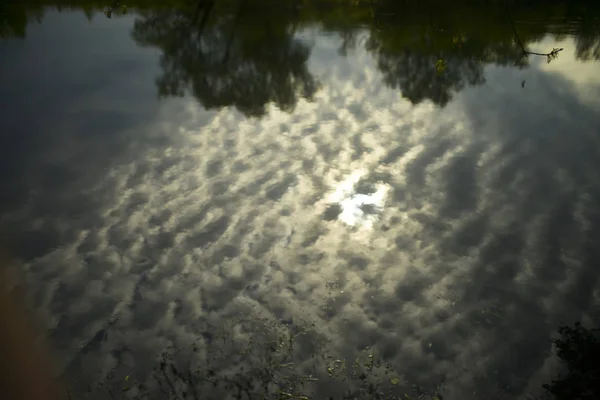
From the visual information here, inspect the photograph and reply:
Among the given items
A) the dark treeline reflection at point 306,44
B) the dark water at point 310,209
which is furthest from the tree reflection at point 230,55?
the dark water at point 310,209

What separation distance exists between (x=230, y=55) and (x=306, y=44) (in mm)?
4310

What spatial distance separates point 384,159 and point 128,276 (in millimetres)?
7757

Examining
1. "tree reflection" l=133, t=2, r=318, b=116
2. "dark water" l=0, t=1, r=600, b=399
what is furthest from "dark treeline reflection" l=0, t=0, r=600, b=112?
"dark water" l=0, t=1, r=600, b=399

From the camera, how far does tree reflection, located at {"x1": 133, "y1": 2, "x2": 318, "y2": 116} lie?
18469 mm

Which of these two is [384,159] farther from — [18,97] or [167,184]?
[18,97]

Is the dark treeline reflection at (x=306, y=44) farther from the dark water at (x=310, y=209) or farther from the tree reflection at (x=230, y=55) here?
the dark water at (x=310, y=209)

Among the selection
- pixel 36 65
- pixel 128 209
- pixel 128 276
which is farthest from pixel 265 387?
pixel 36 65

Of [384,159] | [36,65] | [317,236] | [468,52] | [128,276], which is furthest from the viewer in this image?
[468,52]

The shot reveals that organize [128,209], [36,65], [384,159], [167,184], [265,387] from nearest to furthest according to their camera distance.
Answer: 1. [265,387]
2. [128,209]
3. [167,184]
4. [384,159]
5. [36,65]

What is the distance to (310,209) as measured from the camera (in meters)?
11.4

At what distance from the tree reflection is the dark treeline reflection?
0.05 metres

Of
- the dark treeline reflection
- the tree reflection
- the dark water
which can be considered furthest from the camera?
the dark treeline reflection

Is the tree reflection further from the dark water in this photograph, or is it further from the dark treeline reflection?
the dark water

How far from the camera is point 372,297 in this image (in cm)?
897
